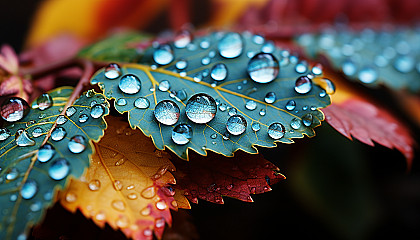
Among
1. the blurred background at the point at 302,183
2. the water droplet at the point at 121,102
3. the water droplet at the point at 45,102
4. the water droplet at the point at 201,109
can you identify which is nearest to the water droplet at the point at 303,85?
the water droplet at the point at 201,109

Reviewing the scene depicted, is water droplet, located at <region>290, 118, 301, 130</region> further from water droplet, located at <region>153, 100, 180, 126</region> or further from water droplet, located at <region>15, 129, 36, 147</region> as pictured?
water droplet, located at <region>15, 129, 36, 147</region>

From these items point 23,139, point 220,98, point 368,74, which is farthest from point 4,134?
point 368,74

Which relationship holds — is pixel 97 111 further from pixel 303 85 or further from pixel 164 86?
pixel 303 85

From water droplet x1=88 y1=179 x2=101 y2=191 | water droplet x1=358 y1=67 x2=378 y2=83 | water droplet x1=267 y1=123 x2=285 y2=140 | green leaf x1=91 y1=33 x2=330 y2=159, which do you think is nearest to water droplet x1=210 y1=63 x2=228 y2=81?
green leaf x1=91 y1=33 x2=330 y2=159

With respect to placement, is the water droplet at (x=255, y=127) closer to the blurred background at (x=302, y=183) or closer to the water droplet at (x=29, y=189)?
the water droplet at (x=29, y=189)

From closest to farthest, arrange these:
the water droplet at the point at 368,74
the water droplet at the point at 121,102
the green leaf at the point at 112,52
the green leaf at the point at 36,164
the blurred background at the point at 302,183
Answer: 1. the green leaf at the point at 36,164
2. the water droplet at the point at 121,102
3. the green leaf at the point at 112,52
4. the water droplet at the point at 368,74
5. the blurred background at the point at 302,183
